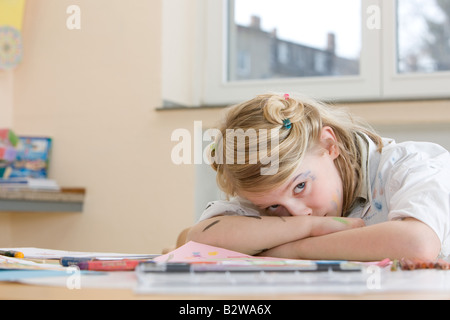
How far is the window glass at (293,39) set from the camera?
236 cm

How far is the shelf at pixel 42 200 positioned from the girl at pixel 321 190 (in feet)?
3.99

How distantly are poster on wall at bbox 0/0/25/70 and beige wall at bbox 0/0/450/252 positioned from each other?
0.07 m

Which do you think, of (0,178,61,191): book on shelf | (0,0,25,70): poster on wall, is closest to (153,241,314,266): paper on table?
(0,178,61,191): book on shelf

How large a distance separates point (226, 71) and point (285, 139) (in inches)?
59.9

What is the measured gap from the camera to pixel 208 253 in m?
0.90

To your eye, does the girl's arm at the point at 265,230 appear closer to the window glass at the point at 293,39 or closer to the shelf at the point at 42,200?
the shelf at the point at 42,200

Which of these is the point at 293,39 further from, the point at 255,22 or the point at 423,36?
the point at 423,36

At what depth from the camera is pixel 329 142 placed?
43.9 inches

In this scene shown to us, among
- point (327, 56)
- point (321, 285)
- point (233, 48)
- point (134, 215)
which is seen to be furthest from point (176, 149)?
point (321, 285)

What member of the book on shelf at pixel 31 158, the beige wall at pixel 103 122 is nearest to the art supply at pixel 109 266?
the beige wall at pixel 103 122

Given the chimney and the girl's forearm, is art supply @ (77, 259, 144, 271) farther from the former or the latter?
the chimney

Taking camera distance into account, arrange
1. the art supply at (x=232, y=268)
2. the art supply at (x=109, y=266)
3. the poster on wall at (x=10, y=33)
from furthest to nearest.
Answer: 1. the poster on wall at (x=10, y=33)
2. the art supply at (x=109, y=266)
3. the art supply at (x=232, y=268)

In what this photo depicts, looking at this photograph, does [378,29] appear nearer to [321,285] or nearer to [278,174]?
[278,174]

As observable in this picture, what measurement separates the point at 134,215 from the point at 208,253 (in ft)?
4.82
